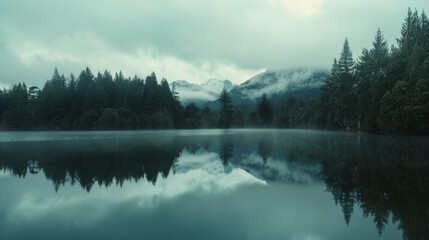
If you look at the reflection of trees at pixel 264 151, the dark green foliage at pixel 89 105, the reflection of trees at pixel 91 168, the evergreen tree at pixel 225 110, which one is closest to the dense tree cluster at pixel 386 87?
the reflection of trees at pixel 264 151

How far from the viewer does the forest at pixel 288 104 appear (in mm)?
61172

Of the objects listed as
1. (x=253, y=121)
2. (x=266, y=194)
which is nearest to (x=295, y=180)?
(x=266, y=194)

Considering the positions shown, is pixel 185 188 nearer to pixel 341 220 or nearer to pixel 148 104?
pixel 341 220

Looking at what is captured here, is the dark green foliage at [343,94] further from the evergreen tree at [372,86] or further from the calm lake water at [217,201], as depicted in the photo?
the calm lake water at [217,201]

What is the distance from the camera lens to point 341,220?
1166 cm

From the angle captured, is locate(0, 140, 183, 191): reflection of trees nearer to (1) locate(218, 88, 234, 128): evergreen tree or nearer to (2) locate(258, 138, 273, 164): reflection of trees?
(2) locate(258, 138, 273, 164): reflection of trees

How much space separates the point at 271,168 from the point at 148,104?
368 ft

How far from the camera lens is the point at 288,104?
178125 mm

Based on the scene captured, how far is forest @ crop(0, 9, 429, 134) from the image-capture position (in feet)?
201

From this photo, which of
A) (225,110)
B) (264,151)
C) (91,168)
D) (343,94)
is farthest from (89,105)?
(91,168)

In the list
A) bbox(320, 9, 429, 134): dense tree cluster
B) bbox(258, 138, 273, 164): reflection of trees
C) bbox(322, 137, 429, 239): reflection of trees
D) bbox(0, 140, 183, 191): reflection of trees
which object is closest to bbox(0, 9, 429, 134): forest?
bbox(320, 9, 429, 134): dense tree cluster

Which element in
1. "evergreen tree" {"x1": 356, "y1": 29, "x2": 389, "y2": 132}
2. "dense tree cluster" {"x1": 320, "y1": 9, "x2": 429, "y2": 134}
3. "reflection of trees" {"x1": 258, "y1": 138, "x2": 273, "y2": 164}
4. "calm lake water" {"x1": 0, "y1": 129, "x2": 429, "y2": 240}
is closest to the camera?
"calm lake water" {"x1": 0, "y1": 129, "x2": 429, "y2": 240}

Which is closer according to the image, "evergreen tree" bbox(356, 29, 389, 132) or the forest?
the forest

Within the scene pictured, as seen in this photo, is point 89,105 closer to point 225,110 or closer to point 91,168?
point 225,110
